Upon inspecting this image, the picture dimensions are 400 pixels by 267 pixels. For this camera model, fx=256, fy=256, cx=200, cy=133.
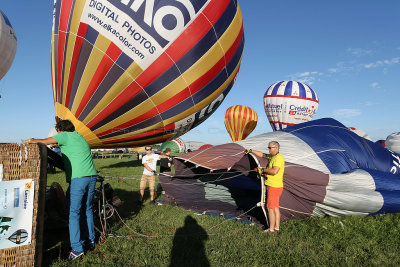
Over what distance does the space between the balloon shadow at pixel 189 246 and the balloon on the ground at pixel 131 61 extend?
2035 millimetres

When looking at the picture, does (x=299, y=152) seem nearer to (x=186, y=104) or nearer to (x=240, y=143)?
(x=240, y=143)

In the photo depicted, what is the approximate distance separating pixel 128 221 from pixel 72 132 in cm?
243

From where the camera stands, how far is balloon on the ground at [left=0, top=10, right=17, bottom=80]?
24.6 feet

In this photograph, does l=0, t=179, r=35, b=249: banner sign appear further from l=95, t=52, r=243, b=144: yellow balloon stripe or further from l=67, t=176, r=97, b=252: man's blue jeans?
l=95, t=52, r=243, b=144: yellow balloon stripe

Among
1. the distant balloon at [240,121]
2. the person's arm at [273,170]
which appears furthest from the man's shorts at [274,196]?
the distant balloon at [240,121]

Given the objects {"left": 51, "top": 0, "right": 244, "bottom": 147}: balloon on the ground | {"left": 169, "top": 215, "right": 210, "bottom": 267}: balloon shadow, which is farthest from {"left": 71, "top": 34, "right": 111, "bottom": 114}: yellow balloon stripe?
{"left": 169, "top": 215, "right": 210, "bottom": 267}: balloon shadow

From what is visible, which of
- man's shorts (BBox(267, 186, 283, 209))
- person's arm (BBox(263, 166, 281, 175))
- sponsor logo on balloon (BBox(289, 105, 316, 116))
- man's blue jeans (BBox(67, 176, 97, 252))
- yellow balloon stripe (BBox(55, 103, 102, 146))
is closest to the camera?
man's blue jeans (BBox(67, 176, 97, 252))

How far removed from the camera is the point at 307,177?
4695 millimetres

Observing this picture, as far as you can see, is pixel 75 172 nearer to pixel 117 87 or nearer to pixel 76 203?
pixel 76 203

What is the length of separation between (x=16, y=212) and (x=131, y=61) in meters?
2.76

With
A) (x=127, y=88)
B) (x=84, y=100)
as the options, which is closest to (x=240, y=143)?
(x=127, y=88)

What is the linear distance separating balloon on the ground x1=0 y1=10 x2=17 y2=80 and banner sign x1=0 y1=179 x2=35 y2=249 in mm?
6801

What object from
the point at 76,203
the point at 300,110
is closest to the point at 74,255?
the point at 76,203

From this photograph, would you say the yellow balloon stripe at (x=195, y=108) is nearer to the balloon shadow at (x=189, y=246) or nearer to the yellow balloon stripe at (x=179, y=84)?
the yellow balloon stripe at (x=179, y=84)
